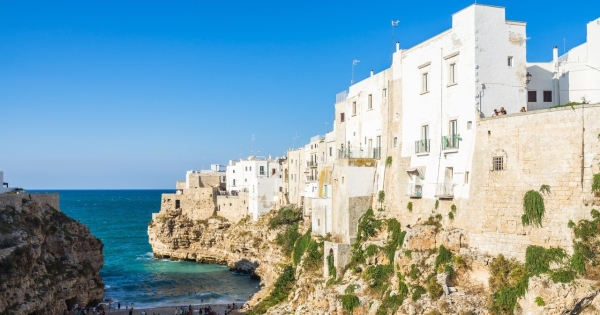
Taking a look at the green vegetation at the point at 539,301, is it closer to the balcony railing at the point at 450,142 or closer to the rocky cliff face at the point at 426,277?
the rocky cliff face at the point at 426,277

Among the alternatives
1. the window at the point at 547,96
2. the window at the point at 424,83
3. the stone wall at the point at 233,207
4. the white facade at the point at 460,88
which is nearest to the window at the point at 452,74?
the white facade at the point at 460,88

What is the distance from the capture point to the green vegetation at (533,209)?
23234 millimetres

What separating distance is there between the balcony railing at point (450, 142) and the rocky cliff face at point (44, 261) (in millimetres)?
23384

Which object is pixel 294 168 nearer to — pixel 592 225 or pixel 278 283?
pixel 278 283

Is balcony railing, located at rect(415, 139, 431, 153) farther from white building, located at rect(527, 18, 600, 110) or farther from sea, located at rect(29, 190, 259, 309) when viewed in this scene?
sea, located at rect(29, 190, 259, 309)

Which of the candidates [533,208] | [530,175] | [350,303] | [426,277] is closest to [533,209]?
[533,208]

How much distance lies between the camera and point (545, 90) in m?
28.5

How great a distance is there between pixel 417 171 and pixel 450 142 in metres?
3.69

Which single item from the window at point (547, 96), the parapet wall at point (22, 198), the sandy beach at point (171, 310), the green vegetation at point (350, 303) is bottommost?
the sandy beach at point (171, 310)

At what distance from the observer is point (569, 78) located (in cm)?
2853

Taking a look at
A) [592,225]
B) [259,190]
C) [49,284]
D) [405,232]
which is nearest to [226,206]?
[259,190]

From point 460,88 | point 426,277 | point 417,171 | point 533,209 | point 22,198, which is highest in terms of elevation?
point 460,88

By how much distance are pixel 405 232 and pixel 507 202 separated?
6.81m

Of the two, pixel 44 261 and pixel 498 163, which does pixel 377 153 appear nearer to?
pixel 498 163
